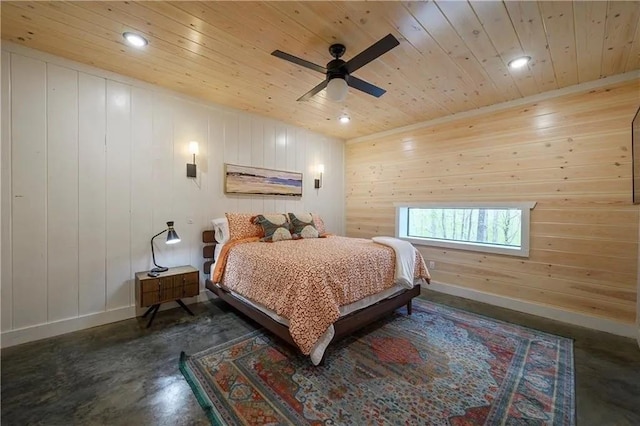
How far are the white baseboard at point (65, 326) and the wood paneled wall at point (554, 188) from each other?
4.12m

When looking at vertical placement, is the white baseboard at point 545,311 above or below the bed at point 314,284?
Result: below

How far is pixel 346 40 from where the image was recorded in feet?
7.26

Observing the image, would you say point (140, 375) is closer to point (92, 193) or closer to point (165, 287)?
point (165, 287)

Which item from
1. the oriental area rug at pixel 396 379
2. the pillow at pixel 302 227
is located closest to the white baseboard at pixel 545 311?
the oriental area rug at pixel 396 379

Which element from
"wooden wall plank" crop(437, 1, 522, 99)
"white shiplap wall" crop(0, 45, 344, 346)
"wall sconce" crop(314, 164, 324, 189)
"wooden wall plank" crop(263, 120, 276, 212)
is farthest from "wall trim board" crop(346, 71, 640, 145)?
"white shiplap wall" crop(0, 45, 344, 346)

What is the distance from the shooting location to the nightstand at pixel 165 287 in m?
2.80

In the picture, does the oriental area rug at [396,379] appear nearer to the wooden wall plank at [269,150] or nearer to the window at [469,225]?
the window at [469,225]

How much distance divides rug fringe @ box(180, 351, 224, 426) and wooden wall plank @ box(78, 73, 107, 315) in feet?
4.55

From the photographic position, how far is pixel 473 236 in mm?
3932

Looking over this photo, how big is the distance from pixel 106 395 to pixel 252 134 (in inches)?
132

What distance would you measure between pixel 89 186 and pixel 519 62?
4.47m

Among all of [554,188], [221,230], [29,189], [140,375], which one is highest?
[554,188]

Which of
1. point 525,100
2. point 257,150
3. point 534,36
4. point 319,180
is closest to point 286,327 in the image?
point 257,150

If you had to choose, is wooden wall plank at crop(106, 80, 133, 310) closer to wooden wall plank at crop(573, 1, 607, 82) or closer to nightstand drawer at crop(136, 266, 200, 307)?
nightstand drawer at crop(136, 266, 200, 307)
